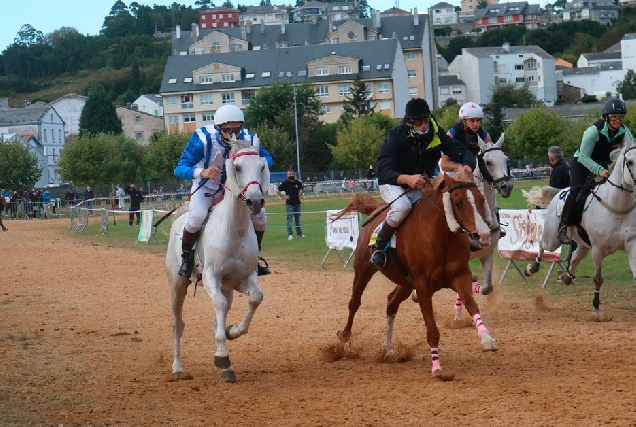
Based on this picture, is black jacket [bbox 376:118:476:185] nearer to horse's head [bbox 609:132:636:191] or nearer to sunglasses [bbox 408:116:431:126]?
sunglasses [bbox 408:116:431:126]

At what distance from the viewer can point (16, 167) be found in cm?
8481

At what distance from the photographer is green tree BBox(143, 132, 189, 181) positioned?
308 ft

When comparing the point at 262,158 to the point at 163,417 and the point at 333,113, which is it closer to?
the point at 163,417

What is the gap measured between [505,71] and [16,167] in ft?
326

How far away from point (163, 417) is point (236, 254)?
2401 mm

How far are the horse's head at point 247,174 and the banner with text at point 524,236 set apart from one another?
29.2ft

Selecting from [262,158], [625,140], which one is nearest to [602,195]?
[625,140]

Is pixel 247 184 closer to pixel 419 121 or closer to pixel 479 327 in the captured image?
pixel 419 121

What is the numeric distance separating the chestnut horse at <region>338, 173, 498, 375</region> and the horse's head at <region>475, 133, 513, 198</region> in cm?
263

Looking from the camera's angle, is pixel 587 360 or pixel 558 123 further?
pixel 558 123

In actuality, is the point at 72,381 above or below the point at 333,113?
below

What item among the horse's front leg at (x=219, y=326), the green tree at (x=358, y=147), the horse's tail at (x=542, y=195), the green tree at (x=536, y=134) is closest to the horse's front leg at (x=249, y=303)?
the horse's front leg at (x=219, y=326)

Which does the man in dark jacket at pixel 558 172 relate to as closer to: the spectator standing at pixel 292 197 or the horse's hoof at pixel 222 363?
the horse's hoof at pixel 222 363

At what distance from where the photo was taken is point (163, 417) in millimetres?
9875
